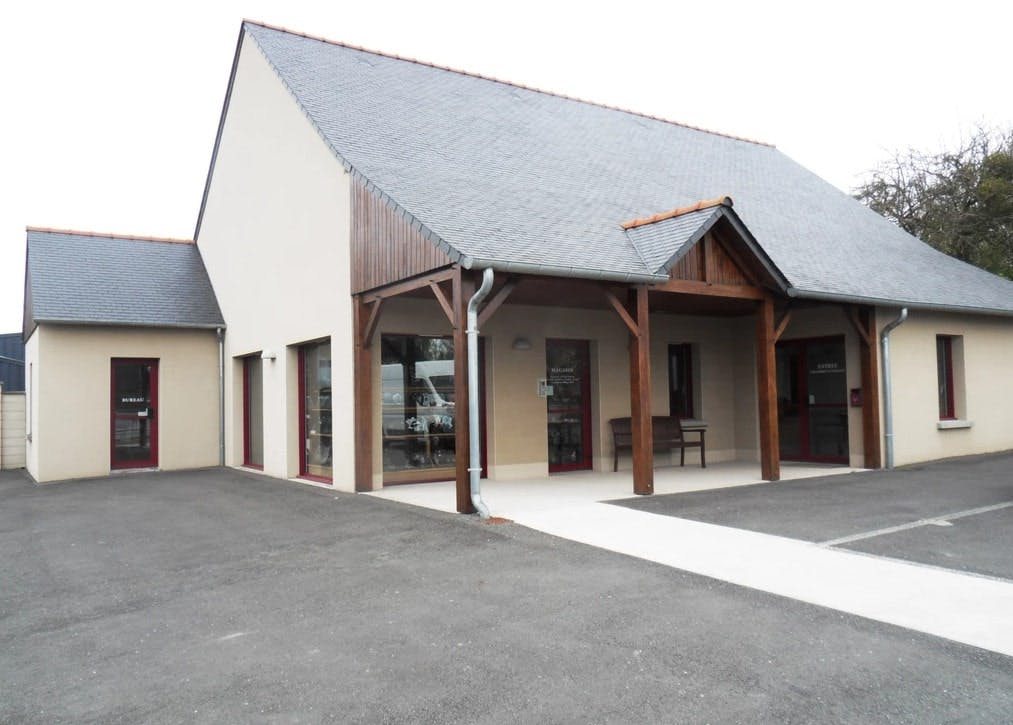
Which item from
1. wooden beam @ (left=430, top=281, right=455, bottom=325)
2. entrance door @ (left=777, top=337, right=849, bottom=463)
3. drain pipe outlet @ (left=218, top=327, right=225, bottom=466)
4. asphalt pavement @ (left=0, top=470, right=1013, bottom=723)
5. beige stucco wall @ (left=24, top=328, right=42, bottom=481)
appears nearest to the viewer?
asphalt pavement @ (left=0, top=470, right=1013, bottom=723)

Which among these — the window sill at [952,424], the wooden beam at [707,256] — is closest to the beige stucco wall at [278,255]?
the wooden beam at [707,256]

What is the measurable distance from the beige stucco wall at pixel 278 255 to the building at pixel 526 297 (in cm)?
7

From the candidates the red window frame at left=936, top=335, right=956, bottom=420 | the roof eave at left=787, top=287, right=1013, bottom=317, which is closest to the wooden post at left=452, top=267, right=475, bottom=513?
the roof eave at left=787, top=287, right=1013, bottom=317

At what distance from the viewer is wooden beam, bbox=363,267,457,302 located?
8244 mm

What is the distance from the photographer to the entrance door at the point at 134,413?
1460cm

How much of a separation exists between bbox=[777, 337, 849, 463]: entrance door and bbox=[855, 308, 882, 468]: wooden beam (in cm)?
57

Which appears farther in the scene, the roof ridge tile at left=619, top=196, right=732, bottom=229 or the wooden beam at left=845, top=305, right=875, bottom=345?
the wooden beam at left=845, top=305, right=875, bottom=345

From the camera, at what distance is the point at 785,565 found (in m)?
5.72

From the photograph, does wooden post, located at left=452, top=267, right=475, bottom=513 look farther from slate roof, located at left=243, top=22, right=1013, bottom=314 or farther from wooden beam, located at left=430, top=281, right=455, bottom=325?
slate roof, located at left=243, top=22, right=1013, bottom=314

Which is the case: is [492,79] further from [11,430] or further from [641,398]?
[11,430]

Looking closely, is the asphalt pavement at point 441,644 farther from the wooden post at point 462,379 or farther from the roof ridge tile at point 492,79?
the roof ridge tile at point 492,79

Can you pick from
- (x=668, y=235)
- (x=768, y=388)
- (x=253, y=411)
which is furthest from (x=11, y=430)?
(x=768, y=388)

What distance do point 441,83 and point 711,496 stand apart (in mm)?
9418

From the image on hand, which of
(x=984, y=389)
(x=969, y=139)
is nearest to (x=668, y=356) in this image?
(x=984, y=389)
